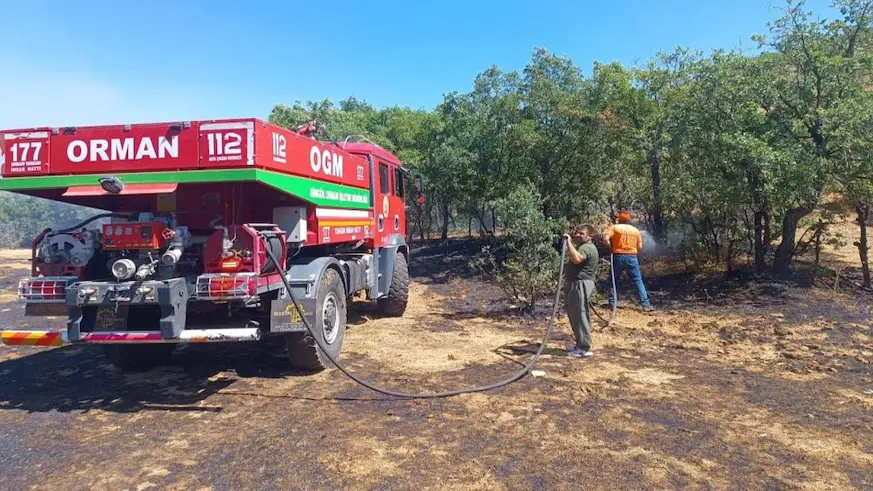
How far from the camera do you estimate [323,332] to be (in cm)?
609

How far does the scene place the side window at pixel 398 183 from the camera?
9.84m

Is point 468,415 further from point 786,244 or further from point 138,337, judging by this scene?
point 786,244

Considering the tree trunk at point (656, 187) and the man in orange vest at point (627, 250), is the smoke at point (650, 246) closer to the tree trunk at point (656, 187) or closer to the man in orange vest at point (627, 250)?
the tree trunk at point (656, 187)

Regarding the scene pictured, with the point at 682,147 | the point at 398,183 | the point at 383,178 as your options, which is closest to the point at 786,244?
the point at 682,147

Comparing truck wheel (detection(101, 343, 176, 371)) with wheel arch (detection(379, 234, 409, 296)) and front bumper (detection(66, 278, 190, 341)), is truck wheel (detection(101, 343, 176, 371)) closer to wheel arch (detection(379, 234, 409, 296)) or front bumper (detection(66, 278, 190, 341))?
front bumper (detection(66, 278, 190, 341))

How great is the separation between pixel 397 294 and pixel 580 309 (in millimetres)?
3576

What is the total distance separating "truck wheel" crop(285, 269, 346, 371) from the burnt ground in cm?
24

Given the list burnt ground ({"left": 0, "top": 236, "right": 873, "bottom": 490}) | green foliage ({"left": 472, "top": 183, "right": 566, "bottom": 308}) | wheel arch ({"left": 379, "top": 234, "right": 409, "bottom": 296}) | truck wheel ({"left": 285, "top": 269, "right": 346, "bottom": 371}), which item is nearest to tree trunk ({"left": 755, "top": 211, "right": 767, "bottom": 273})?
burnt ground ({"left": 0, "top": 236, "right": 873, "bottom": 490})

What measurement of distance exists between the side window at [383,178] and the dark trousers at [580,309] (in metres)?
3.52

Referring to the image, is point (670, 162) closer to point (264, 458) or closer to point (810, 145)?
point (810, 145)

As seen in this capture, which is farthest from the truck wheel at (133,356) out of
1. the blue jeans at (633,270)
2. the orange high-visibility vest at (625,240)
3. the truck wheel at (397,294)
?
the orange high-visibility vest at (625,240)

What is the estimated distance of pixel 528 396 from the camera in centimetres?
536

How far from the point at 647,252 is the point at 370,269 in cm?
911

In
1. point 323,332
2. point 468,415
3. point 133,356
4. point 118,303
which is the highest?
point 118,303
